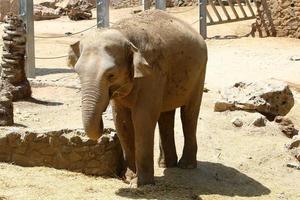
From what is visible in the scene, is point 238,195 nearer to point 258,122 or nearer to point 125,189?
point 125,189

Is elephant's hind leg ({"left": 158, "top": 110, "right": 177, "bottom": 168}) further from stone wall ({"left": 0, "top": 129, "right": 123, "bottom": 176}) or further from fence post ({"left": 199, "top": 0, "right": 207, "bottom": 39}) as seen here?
fence post ({"left": 199, "top": 0, "right": 207, "bottom": 39})

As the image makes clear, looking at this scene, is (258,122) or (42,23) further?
(42,23)

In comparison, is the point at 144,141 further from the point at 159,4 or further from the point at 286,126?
the point at 159,4

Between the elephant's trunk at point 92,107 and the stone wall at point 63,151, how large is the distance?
1294 millimetres

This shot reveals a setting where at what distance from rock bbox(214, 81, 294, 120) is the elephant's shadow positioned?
2075 millimetres

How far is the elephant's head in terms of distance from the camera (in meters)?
5.48

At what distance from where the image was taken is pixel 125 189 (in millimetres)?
6180

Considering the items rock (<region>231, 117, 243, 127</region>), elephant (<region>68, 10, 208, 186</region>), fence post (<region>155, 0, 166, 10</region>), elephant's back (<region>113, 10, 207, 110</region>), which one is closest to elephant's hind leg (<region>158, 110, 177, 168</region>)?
elephant (<region>68, 10, 208, 186</region>)

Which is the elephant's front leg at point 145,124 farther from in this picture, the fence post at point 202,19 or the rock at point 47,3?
the rock at point 47,3

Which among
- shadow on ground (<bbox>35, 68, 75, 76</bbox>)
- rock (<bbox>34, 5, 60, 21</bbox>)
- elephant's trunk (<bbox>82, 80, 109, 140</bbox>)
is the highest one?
elephant's trunk (<bbox>82, 80, 109, 140</bbox>)

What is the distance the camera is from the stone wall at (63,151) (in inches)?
268

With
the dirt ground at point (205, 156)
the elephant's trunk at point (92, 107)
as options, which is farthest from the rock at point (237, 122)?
the elephant's trunk at point (92, 107)

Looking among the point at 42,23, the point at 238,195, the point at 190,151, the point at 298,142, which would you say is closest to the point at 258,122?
the point at 298,142

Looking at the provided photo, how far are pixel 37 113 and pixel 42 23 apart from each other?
14.6m
